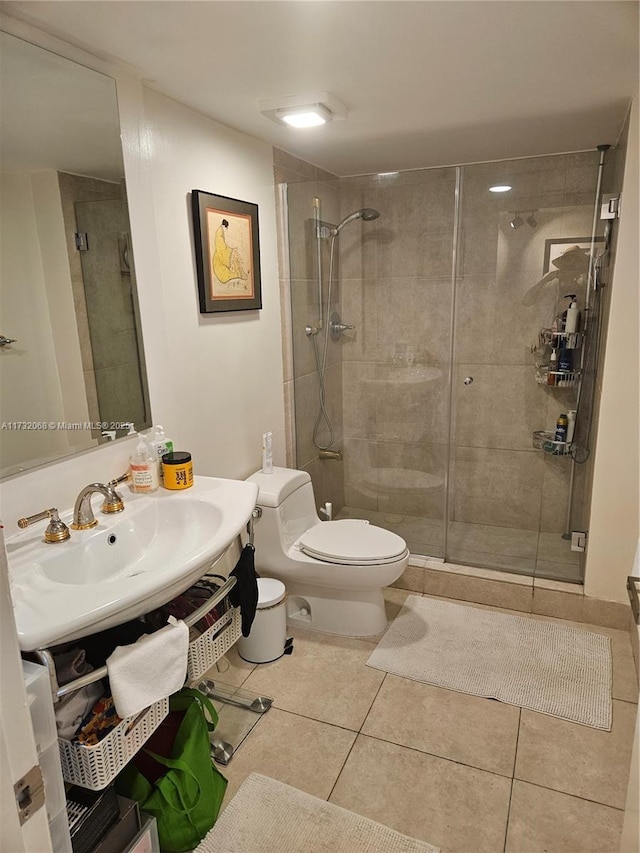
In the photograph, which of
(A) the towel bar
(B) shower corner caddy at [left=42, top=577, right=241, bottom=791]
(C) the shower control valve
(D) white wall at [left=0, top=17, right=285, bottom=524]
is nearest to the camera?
(A) the towel bar

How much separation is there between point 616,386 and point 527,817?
5.38 feet

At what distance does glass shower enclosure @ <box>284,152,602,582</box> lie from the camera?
9.58ft

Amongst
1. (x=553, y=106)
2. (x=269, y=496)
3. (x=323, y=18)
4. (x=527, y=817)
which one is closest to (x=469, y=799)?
(x=527, y=817)

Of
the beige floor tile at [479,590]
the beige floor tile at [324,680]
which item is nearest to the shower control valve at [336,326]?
the beige floor tile at [479,590]

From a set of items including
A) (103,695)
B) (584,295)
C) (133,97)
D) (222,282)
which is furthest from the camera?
(584,295)

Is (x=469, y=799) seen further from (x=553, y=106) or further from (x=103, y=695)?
(x=553, y=106)

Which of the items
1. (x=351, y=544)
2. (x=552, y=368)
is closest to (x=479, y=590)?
(x=351, y=544)

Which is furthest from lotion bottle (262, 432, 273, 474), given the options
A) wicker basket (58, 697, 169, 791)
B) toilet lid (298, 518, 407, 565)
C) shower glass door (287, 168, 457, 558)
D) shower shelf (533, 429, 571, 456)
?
shower shelf (533, 429, 571, 456)

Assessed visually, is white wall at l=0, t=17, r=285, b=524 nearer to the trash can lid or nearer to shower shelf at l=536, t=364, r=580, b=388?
the trash can lid

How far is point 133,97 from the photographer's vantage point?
185 centimetres

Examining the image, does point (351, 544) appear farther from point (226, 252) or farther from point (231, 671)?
point (226, 252)

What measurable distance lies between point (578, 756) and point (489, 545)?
131 centimetres

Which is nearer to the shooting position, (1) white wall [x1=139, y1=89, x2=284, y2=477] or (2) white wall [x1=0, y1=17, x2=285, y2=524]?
(2) white wall [x1=0, y1=17, x2=285, y2=524]

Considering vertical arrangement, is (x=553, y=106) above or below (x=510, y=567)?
above
